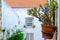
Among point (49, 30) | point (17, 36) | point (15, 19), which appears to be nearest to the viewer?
point (49, 30)

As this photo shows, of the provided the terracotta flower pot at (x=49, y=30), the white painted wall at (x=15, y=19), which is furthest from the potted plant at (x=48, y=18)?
the white painted wall at (x=15, y=19)

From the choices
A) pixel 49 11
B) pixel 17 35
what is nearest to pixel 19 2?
pixel 17 35

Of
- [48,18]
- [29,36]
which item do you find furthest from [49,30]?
[29,36]

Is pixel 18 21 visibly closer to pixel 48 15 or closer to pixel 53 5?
pixel 48 15

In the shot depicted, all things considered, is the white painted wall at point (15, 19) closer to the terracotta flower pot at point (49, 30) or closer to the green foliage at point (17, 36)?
the green foliage at point (17, 36)

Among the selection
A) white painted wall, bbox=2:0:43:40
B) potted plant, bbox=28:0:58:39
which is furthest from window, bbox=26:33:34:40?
potted plant, bbox=28:0:58:39

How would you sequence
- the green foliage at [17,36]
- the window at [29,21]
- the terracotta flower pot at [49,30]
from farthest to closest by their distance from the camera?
the window at [29,21] < the green foliage at [17,36] < the terracotta flower pot at [49,30]

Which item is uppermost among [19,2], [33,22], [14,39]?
[19,2]

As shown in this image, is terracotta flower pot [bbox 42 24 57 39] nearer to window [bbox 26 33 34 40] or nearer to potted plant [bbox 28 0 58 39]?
potted plant [bbox 28 0 58 39]

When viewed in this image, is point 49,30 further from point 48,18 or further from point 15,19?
point 15,19

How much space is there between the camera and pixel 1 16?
10.9 ft

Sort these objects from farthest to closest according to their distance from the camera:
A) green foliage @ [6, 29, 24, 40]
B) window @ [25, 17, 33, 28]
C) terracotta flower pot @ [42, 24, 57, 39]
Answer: window @ [25, 17, 33, 28], green foliage @ [6, 29, 24, 40], terracotta flower pot @ [42, 24, 57, 39]

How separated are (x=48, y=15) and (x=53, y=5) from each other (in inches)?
9.2

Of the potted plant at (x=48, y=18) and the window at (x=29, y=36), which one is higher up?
the potted plant at (x=48, y=18)
